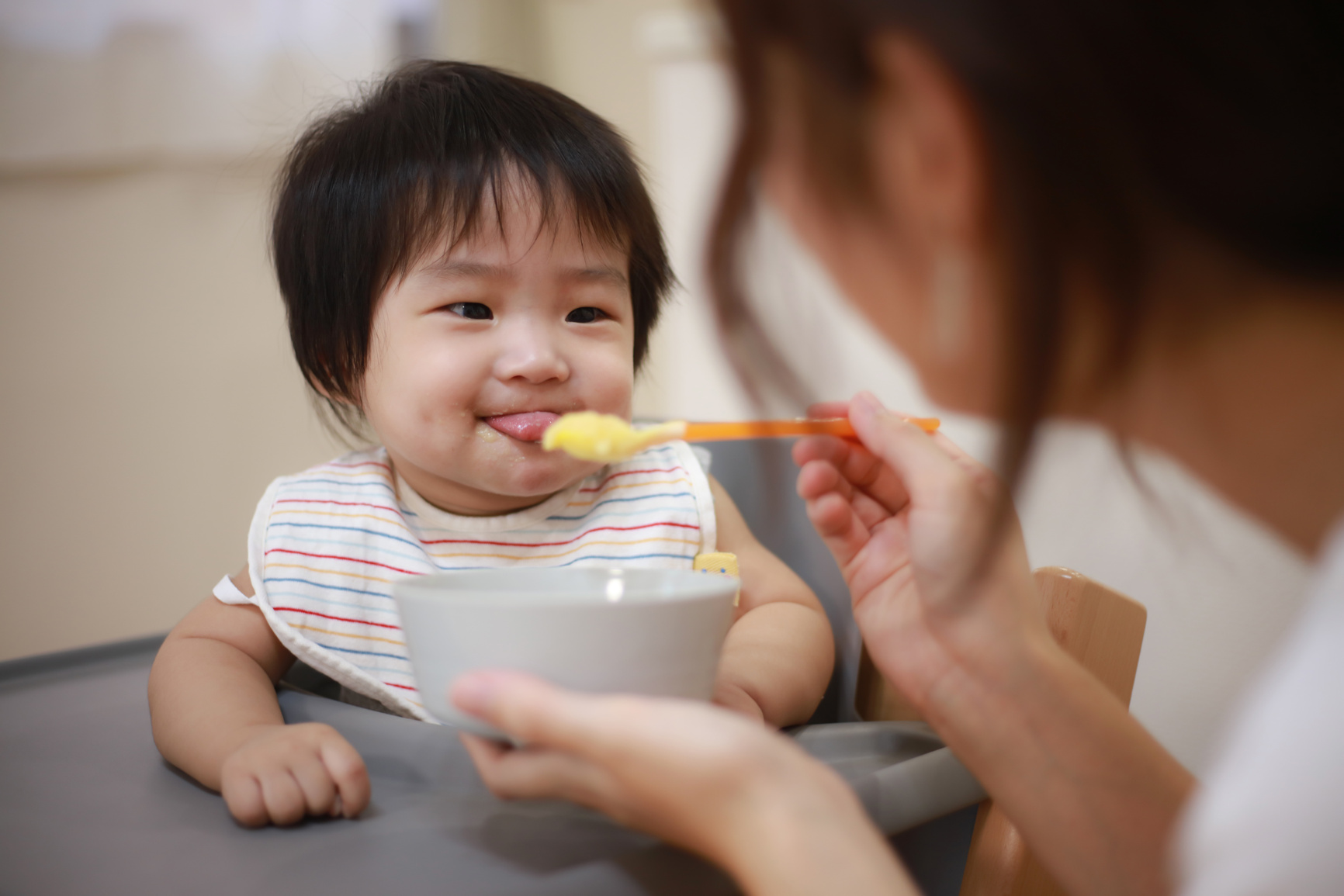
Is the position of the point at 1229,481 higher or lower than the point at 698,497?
higher

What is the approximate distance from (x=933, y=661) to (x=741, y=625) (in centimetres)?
20

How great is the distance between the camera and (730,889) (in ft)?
1.38

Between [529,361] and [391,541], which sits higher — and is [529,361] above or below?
above

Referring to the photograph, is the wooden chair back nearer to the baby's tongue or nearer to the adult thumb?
the adult thumb

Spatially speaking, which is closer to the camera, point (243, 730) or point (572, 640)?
point (572, 640)

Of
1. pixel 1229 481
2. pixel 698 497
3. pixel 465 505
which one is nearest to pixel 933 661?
pixel 1229 481

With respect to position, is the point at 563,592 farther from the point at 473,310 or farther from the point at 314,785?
the point at 473,310

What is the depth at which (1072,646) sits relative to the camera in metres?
0.60

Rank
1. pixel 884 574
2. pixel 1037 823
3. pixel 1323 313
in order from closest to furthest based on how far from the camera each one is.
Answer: pixel 1323 313 < pixel 1037 823 < pixel 884 574

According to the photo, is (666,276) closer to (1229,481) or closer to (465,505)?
(465,505)

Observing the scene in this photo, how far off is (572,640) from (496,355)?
1.20ft

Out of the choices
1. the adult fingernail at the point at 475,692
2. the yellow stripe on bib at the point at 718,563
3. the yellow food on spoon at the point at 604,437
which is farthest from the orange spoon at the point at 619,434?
the yellow stripe on bib at the point at 718,563

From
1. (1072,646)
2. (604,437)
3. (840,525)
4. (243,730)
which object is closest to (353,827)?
(243,730)

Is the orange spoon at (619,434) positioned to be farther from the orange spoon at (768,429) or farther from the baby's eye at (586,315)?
the baby's eye at (586,315)
